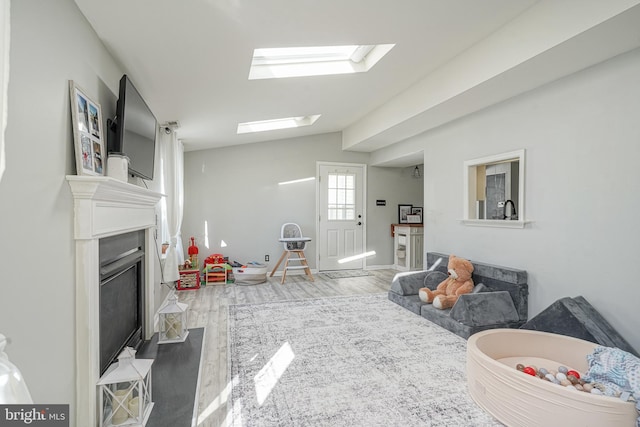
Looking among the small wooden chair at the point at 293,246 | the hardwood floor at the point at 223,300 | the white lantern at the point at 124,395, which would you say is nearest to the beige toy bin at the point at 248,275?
the hardwood floor at the point at 223,300

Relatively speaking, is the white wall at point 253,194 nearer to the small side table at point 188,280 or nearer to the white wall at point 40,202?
the small side table at point 188,280

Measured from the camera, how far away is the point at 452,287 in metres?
3.57

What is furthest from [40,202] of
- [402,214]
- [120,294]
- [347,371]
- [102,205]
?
[402,214]

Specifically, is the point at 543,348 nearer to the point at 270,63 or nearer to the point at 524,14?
the point at 524,14

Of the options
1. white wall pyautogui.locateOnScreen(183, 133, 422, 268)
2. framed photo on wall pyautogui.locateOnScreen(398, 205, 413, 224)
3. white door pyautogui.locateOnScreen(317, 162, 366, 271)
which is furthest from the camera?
framed photo on wall pyautogui.locateOnScreen(398, 205, 413, 224)

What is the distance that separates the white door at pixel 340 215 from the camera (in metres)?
6.20

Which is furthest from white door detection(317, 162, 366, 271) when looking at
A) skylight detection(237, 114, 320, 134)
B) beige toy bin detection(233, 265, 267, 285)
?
beige toy bin detection(233, 265, 267, 285)

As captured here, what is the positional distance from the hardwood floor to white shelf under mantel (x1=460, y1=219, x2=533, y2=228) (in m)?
1.63

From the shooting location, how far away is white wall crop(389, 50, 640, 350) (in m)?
2.37

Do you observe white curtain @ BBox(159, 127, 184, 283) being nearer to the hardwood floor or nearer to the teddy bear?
the hardwood floor

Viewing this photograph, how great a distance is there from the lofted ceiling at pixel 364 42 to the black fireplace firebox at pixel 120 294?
1204mm

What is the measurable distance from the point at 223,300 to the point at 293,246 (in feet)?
4.95

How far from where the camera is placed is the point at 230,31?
7.02ft

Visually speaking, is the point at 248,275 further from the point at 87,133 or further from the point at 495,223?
the point at 87,133
